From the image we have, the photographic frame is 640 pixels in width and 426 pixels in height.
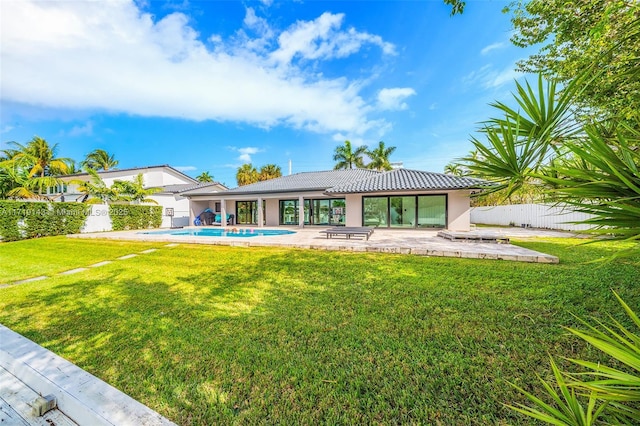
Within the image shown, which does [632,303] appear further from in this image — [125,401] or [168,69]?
[168,69]

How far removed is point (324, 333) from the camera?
150 inches

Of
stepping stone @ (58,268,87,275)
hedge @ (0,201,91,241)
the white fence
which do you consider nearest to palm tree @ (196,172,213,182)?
hedge @ (0,201,91,241)

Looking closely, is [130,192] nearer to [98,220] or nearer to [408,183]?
[98,220]

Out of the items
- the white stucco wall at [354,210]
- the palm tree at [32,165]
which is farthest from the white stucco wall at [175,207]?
the white stucco wall at [354,210]

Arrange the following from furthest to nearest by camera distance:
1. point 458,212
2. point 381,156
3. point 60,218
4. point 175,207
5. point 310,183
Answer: point 381,156, point 175,207, point 310,183, point 60,218, point 458,212

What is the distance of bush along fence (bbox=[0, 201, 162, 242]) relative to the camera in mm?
14587

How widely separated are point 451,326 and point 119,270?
898 cm

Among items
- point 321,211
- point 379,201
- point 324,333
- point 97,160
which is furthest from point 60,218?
point 97,160

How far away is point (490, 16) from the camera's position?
24.6ft

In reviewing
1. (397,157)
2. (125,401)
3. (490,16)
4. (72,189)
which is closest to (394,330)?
(125,401)

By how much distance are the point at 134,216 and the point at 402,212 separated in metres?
22.0

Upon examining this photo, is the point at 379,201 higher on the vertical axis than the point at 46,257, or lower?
higher

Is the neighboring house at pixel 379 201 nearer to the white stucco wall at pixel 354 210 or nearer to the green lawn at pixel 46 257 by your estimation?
the white stucco wall at pixel 354 210

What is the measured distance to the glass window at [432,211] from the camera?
55.6 ft
